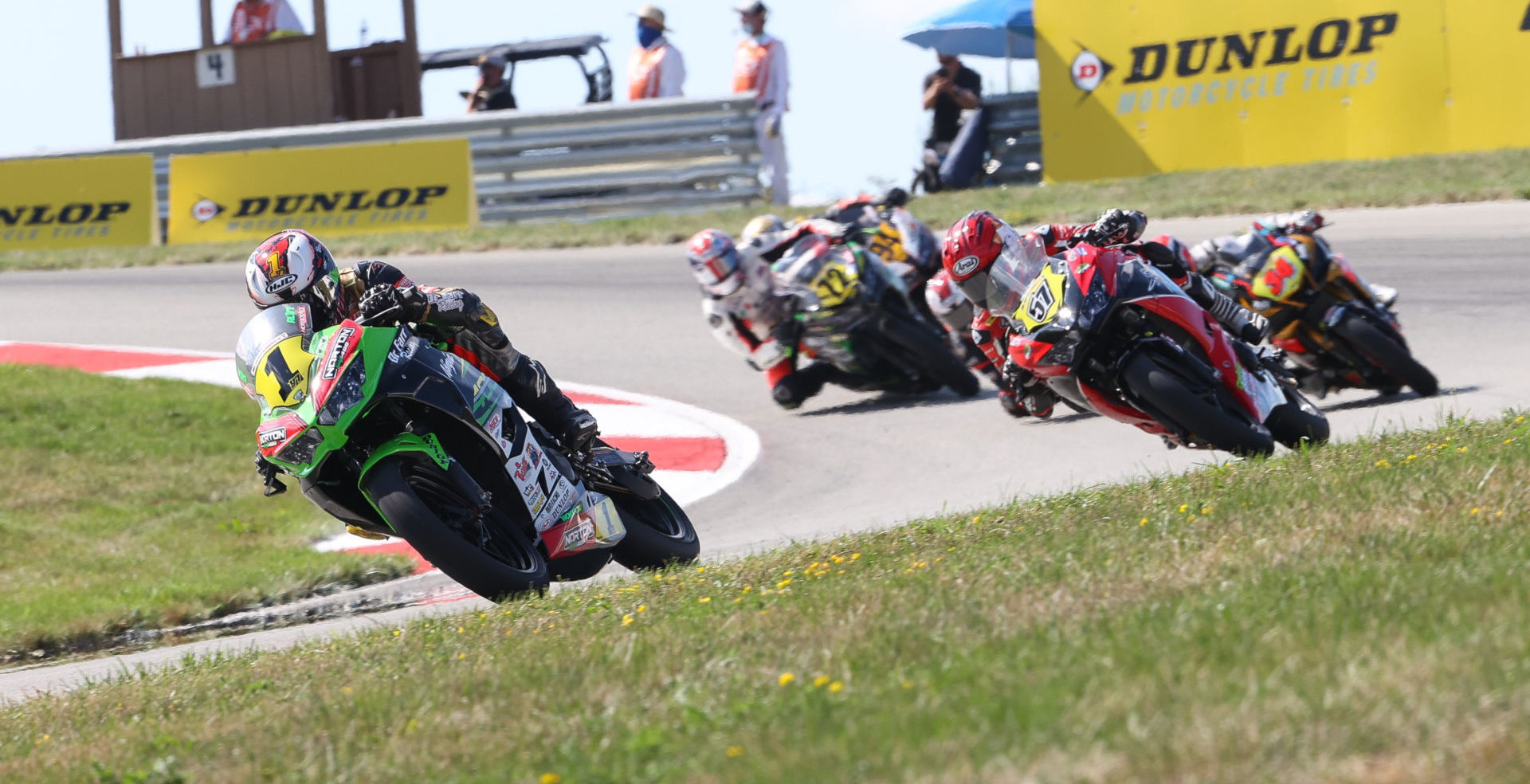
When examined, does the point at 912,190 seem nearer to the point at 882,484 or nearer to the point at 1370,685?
the point at 882,484

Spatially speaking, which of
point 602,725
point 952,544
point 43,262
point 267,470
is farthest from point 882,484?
point 43,262

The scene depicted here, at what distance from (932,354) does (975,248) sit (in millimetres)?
Result: 3629

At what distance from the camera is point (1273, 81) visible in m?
16.5

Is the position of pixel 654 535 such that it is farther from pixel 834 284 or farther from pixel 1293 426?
pixel 834 284

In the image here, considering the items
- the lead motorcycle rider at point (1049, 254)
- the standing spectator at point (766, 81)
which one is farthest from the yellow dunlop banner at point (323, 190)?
the lead motorcycle rider at point (1049, 254)

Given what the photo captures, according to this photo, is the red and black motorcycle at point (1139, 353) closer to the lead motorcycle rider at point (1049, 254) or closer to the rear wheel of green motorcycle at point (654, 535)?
the lead motorcycle rider at point (1049, 254)

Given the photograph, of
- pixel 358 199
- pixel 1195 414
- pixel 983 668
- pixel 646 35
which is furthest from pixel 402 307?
pixel 646 35

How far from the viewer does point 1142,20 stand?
17.1 m

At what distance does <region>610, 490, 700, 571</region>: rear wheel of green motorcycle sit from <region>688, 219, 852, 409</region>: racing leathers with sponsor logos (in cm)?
419

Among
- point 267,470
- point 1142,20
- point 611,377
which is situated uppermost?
point 1142,20

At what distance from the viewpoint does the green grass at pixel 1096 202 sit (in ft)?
47.9

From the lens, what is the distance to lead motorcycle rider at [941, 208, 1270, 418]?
24.3 ft

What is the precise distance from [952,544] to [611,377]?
727 centimetres

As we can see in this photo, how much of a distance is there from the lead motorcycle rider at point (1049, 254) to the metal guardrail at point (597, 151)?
431 inches
